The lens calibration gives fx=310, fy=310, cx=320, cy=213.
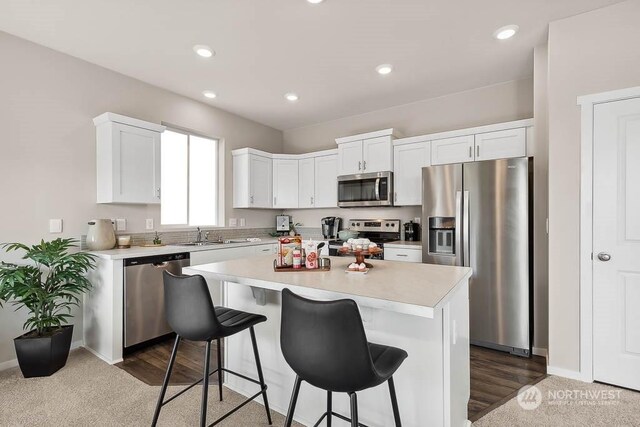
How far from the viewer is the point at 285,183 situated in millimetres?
4918

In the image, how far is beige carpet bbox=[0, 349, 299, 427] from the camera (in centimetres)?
188

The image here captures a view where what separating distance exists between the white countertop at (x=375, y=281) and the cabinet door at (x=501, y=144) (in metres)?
1.98

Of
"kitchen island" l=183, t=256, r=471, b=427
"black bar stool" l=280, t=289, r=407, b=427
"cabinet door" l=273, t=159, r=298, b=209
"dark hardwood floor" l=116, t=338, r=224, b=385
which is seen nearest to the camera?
"black bar stool" l=280, t=289, r=407, b=427

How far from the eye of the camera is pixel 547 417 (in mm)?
1910

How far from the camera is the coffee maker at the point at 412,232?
3.99 metres

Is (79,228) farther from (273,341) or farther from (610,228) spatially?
(610,228)

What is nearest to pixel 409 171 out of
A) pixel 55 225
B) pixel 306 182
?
pixel 306 182

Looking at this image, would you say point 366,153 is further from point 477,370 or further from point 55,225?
point 55,225

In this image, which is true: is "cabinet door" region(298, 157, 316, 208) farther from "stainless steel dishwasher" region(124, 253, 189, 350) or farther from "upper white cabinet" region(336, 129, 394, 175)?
"stainless steel dishwasher" region(124, 253, 189, 350)

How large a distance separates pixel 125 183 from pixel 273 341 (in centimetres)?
230

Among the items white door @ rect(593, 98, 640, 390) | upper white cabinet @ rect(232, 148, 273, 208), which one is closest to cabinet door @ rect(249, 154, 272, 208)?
upper white cabinet @ rect(232, 148, 273, 208)

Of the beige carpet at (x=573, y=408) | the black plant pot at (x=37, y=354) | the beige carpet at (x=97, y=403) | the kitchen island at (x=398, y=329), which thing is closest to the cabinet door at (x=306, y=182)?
the kitchen island at (x=398, y=329)

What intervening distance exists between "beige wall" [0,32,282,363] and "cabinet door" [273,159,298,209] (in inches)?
74.5

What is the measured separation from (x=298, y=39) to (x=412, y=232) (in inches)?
101
